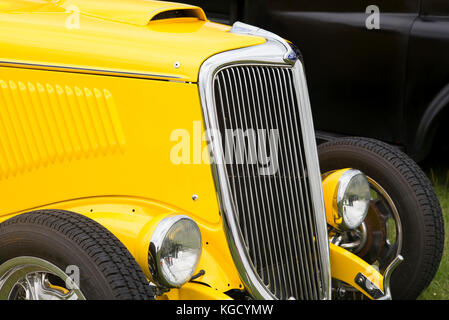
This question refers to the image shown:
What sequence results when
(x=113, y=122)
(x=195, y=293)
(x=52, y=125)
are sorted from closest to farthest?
(x=195, y=293), (x=113, y=122), (x=52, y=125)

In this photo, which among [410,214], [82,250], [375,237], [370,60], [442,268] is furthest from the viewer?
[370,60]

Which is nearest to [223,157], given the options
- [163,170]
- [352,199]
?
[163,170]

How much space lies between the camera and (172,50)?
88.6 inches

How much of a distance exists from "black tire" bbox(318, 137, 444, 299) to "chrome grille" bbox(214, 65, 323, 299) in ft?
1.52

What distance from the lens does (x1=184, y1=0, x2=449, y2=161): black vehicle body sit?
3.82m

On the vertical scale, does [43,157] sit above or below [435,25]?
below

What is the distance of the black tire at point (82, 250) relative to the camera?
1.89 meters

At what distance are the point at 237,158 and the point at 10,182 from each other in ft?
3.03

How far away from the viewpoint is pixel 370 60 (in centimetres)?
396

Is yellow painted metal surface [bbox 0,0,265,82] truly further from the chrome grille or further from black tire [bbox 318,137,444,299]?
black tire [bbox 318,137,444,299]

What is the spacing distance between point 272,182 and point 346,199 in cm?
41

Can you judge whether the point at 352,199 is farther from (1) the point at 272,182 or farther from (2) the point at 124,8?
(2) the point at 124,8

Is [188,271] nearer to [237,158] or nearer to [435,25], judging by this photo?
[237,158]

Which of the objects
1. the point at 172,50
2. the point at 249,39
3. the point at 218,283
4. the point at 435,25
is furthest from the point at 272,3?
the point at 218,283
